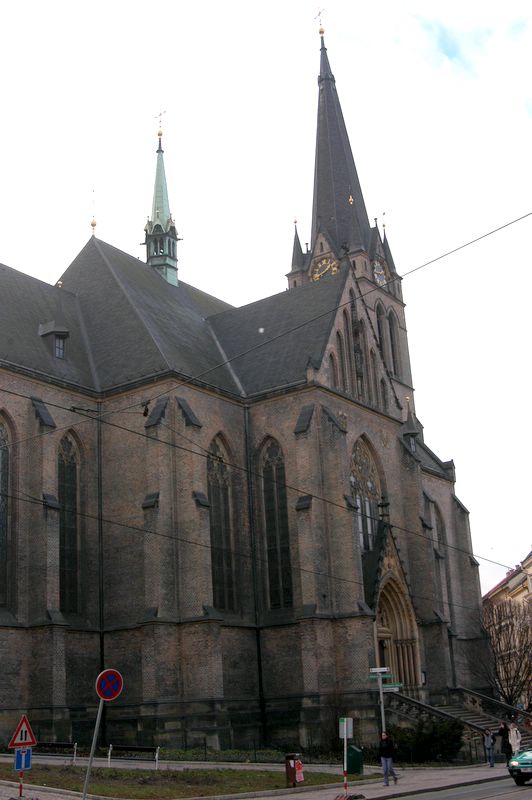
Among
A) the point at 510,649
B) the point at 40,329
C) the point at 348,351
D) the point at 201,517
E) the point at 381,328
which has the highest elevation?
the point at 381,328

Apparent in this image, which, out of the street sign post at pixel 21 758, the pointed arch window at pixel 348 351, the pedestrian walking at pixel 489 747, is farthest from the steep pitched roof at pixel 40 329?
the street sign post at pixel 21 758

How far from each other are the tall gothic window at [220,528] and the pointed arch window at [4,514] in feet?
26.1

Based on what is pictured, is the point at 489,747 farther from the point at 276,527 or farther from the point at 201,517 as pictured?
the point at 201,517

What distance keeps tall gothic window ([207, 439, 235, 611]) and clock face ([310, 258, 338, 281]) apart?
94.4ft

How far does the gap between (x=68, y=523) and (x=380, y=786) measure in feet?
52.9

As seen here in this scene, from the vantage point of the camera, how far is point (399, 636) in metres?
39.7

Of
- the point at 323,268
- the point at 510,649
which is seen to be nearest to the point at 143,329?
the point at 323,268

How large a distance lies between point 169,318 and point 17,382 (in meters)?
9.86

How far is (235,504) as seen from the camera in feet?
126

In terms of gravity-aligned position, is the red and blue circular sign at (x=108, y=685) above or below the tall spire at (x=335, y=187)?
below

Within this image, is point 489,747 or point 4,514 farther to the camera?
point 4,514

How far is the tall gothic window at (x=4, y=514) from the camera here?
32312 millimetres

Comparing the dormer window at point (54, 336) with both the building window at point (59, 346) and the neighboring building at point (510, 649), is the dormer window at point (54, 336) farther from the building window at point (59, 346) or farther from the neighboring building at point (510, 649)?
the neighboring building at point (510, 649)

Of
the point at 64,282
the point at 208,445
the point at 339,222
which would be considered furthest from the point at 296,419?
the point at 339,222
